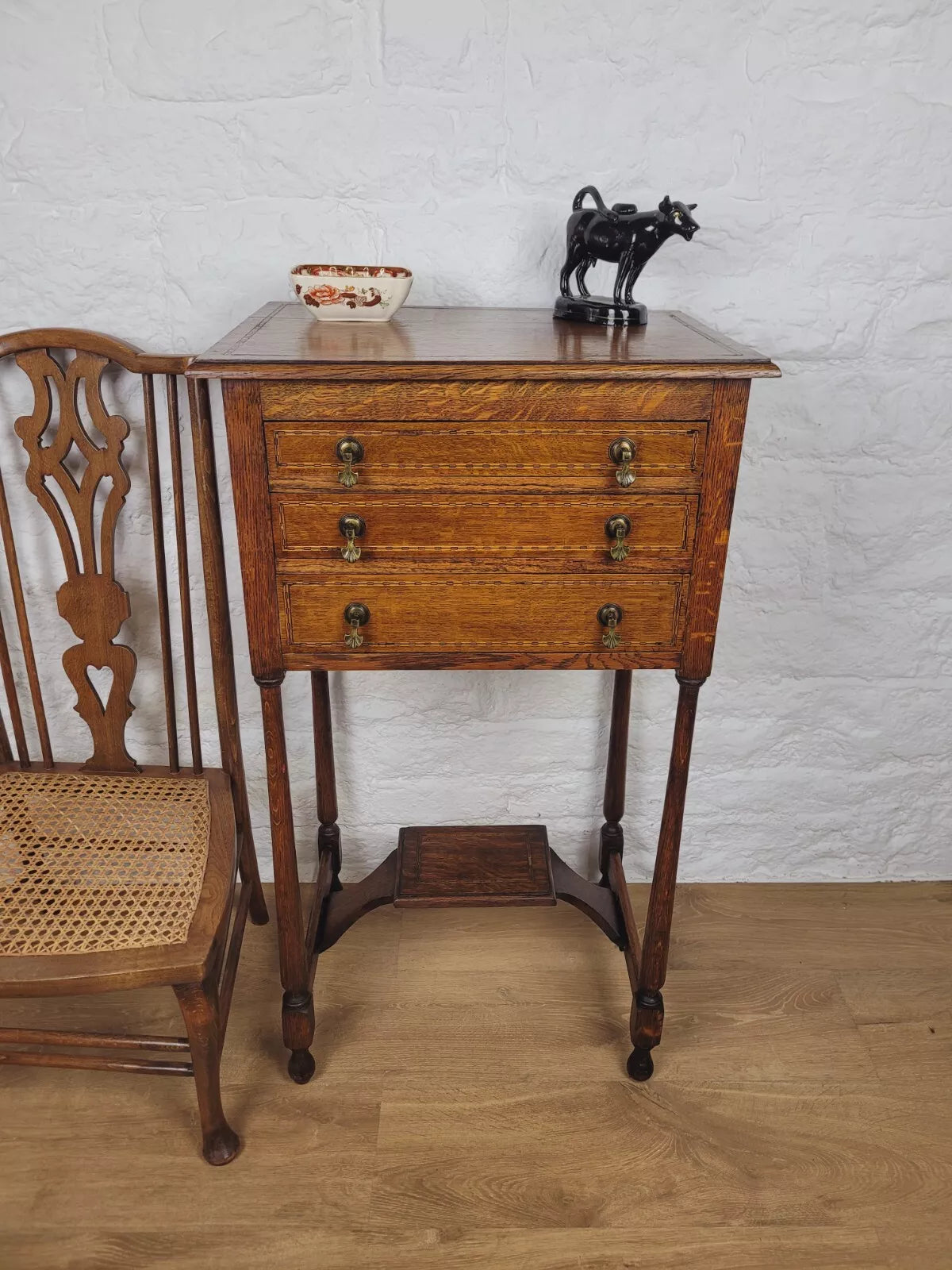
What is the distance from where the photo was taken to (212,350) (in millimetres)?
1321

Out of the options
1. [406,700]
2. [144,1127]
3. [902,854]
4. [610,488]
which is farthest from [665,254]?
[144,1127]

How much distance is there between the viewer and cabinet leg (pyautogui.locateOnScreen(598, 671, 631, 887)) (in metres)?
1.99

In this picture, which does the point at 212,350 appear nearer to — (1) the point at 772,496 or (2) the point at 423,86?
(2) the point at 423,86

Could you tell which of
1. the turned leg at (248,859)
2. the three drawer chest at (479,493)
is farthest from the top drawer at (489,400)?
the turned leg at (248,859)

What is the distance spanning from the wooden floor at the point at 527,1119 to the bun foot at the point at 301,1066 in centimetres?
3

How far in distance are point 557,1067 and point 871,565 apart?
122cm

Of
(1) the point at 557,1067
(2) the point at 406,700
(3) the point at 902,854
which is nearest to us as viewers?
(1) the point at 557,1067

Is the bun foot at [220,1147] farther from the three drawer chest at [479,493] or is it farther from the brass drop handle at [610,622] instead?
the brass drop handle at [610,622]

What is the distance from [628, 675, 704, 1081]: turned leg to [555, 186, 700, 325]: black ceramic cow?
63 cm

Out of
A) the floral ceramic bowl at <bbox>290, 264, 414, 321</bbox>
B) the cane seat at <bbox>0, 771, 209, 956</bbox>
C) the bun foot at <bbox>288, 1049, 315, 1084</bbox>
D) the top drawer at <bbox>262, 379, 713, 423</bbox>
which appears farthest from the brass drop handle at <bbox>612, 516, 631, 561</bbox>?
the bun foot at <bbox>288, 1049, 315, 1084</bbox>

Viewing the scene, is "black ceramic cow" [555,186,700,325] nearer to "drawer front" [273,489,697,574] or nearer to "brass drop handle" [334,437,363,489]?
"drawer front" [273,489,697,574]

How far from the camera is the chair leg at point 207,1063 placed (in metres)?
1.46

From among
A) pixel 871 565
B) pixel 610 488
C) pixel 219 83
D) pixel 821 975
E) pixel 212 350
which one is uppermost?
pixel 219 83

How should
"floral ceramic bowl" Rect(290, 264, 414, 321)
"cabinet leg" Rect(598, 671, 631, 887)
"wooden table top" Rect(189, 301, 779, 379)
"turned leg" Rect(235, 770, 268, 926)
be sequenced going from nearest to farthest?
"wooden table top" Rect(189, 301, 779, 379) < "floral ceramic bowl" Rect(290, 264, 414, 321) < "turned leg" Rect(235, 770, 268, 926) < "cabinet leg" Rect(598, 671, 631, 887)
